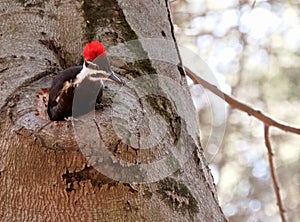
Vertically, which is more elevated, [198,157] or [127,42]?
[127,42]

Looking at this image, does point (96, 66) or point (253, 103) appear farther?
→ point (253, 103)

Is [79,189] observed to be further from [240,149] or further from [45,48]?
[240,149]

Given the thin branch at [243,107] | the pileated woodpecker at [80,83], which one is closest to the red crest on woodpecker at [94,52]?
the pileated woodpecker at [80,83]

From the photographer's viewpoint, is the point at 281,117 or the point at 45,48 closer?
the point at 45,48

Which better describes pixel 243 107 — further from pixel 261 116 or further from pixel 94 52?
pixel 94 52

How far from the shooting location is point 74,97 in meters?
0.84

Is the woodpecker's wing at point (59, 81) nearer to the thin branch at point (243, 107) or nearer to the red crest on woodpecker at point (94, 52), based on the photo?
the red crest on woodpecker at point (94, 52)

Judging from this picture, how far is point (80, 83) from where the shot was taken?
0.83m

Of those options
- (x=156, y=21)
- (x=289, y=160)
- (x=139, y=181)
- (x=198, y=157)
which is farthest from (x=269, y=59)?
(x=139, y=181)

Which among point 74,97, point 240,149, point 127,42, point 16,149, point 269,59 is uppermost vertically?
point 269,59

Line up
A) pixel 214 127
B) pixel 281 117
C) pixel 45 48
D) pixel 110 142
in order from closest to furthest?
1. pixel 110 142
2. pixel 45 48
3. pixel 214 127
4. pixel 281 117

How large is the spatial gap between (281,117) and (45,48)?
5.73ft

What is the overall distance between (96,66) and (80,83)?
1.3 inches

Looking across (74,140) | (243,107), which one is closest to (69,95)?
(74,140)
